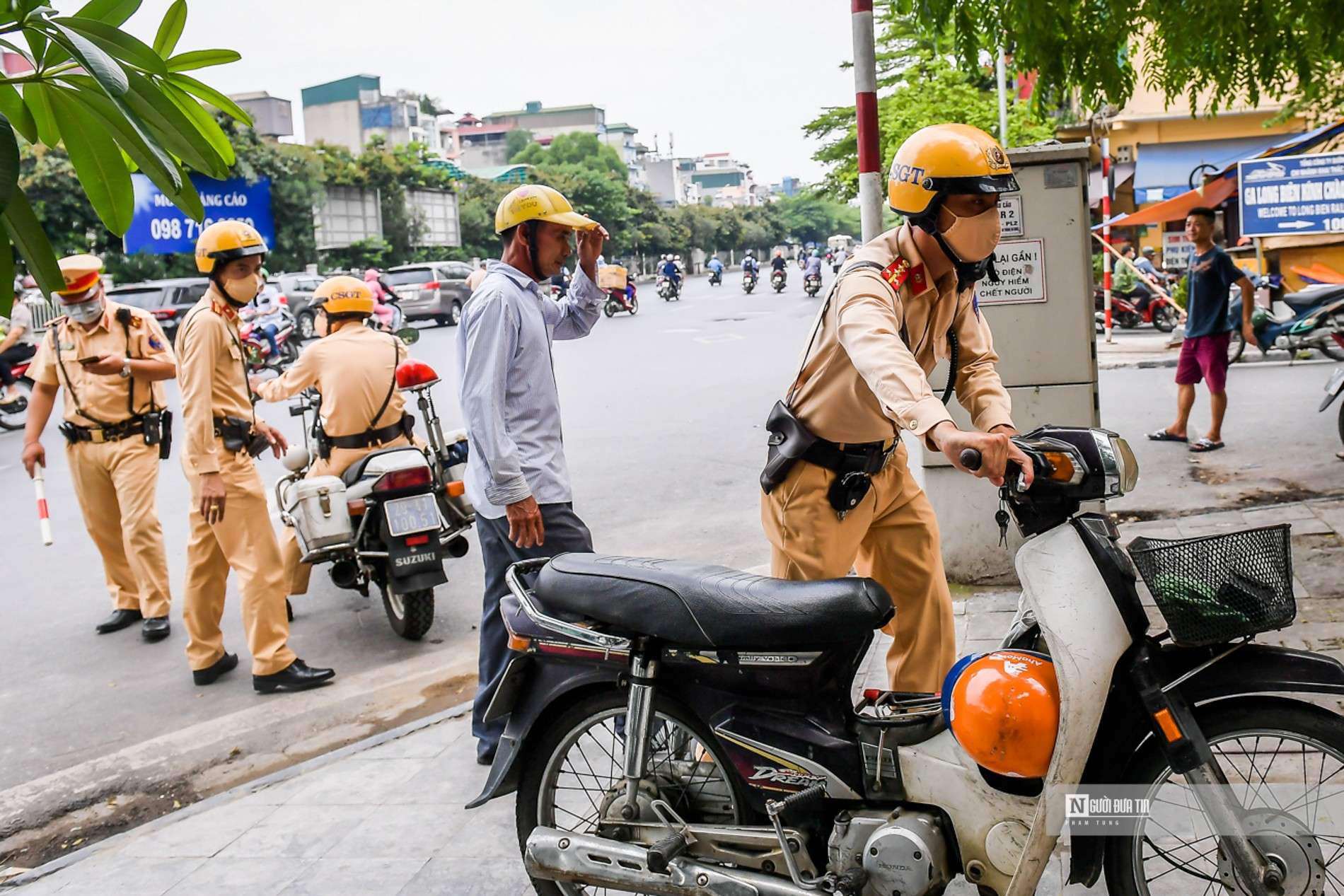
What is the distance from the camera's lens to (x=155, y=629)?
20.0 ft

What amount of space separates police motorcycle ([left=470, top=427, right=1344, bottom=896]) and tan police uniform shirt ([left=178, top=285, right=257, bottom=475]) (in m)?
2.46

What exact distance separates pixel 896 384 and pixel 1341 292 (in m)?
10.7

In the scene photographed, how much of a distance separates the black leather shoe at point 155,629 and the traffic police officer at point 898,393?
4032 mm

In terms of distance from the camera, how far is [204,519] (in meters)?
4.99

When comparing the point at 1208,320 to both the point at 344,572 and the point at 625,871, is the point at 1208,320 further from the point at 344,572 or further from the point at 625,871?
the point at 625,871

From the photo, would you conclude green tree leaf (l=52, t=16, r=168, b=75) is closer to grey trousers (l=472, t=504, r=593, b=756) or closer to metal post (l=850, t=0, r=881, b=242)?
grey trousers (l=472, t=504, r=593, b=756)

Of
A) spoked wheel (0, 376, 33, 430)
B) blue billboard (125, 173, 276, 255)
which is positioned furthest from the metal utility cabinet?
spoked wheel (0, 376, 33, 430)

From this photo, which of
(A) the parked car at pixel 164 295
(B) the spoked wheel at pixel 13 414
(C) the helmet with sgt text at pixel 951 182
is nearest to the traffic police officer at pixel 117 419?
(C) the helmet with sgt text at pixel 951 182

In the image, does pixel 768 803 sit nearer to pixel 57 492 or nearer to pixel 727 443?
A: pixel 727 443

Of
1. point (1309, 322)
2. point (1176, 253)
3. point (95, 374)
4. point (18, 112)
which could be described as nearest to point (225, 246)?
point (95, 374)

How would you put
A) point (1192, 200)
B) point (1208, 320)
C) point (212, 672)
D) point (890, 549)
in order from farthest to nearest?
point (1192, 200), point (1208, 320), point (212, 672), point (890, 549)

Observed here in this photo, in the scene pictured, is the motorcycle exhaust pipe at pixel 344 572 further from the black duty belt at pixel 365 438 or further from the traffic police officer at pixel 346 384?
the black duty belt at pixel 365 438

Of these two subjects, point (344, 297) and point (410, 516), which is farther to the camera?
point (344, 297)

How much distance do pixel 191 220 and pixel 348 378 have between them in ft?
13.7
